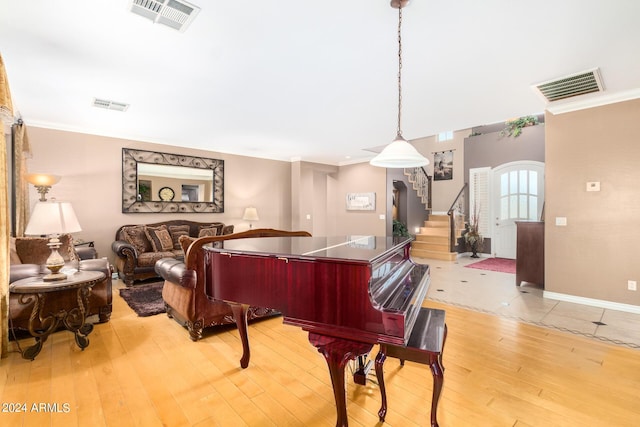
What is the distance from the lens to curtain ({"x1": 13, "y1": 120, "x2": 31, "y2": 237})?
151 inches

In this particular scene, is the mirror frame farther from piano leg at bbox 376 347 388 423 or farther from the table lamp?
piano leg at bbox 376 347 388 423

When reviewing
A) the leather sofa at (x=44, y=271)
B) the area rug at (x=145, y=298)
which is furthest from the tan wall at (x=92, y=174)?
the area rug at (x=145, y=298)

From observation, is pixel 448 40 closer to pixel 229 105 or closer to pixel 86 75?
pixel 229 105

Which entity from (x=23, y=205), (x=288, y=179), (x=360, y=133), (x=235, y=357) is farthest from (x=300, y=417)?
(x=288, y=179)

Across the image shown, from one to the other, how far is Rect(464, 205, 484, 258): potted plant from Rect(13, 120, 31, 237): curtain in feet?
29.6

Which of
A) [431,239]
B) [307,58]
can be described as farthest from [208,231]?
[431,239]

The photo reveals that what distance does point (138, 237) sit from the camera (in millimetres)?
4902

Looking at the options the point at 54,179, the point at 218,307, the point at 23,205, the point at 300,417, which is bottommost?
the point at 300,417

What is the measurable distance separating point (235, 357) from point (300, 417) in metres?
0.90

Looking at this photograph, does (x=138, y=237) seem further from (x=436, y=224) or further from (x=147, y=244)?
(x=436, y=224)

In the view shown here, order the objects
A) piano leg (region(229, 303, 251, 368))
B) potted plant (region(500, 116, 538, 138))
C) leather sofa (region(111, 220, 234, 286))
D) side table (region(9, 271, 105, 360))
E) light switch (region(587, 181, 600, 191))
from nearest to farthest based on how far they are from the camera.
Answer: piano leg (region(229, 303, 251, 368)) → side table (region(9, 271, 105, 360)) → light switch (region(587, 181, 600, 191)) → leather sofa (region(111, 220, 234, 286)) → potted plant (region(500, 116, 538, 138))

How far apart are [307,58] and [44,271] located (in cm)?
334

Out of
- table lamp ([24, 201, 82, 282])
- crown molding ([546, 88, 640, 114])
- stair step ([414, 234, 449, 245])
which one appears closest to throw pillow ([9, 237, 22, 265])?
table lamp ([24, 201, 82, 282])

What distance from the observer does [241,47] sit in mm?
2428
